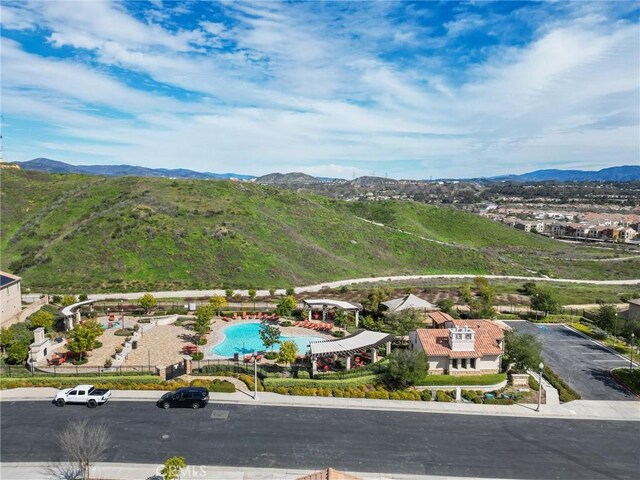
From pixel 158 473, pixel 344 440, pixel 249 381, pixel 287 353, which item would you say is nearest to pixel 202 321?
pixel 287 353

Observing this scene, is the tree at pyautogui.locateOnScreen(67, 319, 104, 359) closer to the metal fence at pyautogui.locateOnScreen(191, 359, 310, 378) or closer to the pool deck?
the metal fence at pyautogui.locateOnScreen(191, 359, 310, 378)

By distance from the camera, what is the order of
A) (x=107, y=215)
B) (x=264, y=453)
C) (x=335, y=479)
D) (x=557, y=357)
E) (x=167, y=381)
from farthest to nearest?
(x=107, y=215) → (x=557, y=357) → (x=167, y=381) → (x=264, y=453) → (x=335, y=479)

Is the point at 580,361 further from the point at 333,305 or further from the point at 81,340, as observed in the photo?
the point at 81,340

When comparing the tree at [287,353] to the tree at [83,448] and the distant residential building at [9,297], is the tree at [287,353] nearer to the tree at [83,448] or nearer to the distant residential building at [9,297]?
the tree at [83,448]

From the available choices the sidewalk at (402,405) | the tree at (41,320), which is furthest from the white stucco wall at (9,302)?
the sidewalk at (402,405)

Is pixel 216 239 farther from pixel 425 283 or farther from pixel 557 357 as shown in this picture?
pixel 557 357

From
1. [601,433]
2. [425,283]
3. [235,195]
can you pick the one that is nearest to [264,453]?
[601,433]
